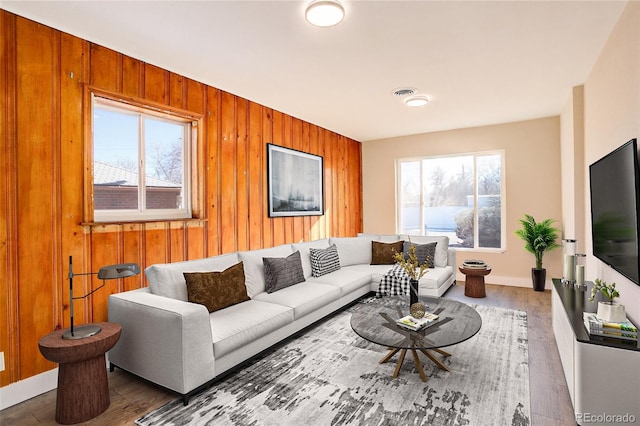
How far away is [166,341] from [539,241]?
5.09 meters

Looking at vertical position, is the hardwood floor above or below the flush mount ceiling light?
below

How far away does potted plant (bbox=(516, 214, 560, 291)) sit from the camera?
16.7 ft

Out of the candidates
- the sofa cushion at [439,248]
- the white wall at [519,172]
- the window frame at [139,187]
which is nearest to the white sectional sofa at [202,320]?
the window frame at [139,187]

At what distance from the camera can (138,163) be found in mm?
3240

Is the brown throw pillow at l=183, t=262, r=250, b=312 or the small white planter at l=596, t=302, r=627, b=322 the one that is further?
the brown throw pillow at l=183, t=262, r=250, b=312

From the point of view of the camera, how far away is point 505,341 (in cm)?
323

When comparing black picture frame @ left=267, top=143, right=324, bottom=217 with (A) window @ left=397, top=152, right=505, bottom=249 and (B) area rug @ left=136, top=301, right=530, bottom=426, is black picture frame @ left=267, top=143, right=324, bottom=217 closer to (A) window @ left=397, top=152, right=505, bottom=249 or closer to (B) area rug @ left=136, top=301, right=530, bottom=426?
(A) window @ left=397, top=152, right=505, bottom=249

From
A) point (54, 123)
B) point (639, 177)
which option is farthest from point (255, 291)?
point (639, 177)

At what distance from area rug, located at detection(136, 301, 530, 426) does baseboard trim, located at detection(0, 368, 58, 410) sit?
37.6 inches

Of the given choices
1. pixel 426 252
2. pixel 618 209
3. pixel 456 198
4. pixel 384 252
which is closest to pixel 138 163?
pixel 384 252

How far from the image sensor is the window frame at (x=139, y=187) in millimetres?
2758

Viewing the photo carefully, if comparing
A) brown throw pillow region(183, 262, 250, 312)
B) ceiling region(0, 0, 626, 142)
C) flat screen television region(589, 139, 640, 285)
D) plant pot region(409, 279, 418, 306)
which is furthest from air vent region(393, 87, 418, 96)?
brown throw pillow region(183, 262, 250, 312)

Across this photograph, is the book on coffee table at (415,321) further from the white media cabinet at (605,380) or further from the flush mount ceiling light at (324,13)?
the flush mount ceiling light at (324,13)

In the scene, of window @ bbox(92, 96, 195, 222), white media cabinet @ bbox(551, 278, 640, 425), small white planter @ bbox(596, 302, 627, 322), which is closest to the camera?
white media cabinet @ bbox(551, 278, 640, 425)
